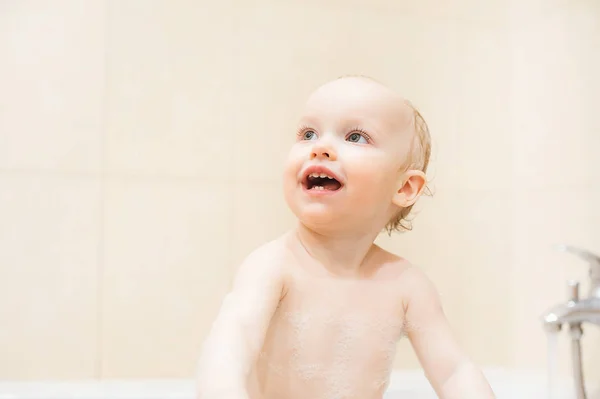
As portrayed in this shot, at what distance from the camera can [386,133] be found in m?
0.78

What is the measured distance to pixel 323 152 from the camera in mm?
739

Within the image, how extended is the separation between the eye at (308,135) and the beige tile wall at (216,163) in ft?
2.06

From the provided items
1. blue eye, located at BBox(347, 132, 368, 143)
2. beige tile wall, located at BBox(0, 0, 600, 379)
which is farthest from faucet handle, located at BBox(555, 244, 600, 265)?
blue eye, located at BBox(347, 132, 368, 143)

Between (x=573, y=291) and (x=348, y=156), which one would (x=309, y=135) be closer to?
(x=348, y=156)

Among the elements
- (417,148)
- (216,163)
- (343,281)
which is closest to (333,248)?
(343,281)

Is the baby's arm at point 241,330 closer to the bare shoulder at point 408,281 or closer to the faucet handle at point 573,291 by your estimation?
the bare shoulder at point 408,281

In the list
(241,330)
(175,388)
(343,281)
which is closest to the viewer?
(241,330)

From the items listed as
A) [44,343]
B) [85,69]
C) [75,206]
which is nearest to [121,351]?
[44,343]

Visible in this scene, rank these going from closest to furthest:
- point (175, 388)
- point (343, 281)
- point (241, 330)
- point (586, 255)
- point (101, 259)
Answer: point (241, 330)
point (343, 281)
point (586, 255)
point (175, 388)
point (101, 259)

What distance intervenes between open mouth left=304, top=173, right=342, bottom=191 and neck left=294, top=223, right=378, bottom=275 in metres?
0.06

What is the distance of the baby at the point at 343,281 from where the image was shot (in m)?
0.75

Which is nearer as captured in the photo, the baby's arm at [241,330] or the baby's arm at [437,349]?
the baby's arm at [241,330]

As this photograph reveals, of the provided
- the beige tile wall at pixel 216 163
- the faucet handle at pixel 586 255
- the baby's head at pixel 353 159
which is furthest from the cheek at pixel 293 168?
the beige tile wall at pixel 216 163

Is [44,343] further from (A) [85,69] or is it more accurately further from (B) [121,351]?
(A) [85,69]
